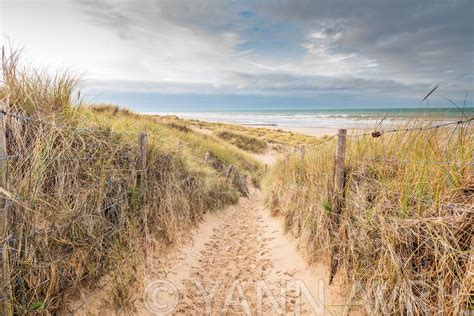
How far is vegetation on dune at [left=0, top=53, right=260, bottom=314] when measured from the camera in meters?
2.91

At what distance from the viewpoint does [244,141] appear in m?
27.2

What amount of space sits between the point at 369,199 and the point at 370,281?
1116 mm

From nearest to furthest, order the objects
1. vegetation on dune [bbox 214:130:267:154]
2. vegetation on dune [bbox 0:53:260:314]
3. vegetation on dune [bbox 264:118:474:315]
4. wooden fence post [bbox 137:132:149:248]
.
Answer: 1. vegetation on dune [bbox 264:118:474:315]
2. vegetation on dune [bbox 0:53:260:314]
3. wooden fence post [bbox 137:132:149:248]
4. vegetation on dune [bbox 214:130:267:154]

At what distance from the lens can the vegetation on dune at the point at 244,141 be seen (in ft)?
86.6

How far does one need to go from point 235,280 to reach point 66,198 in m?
2.94

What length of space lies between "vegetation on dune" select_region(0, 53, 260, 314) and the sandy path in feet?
1.66

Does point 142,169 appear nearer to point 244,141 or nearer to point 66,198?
point 66,198

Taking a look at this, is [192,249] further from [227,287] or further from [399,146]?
[399,146]

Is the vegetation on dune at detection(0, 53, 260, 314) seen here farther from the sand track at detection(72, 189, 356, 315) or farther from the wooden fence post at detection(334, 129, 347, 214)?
the wooden fence post at detection(334, 129, 347, 214)

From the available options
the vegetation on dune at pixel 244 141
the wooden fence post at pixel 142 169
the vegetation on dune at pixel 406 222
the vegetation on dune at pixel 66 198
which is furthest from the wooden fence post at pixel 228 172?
the vegetation on dune at pixel 244 141

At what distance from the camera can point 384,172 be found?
3.95m

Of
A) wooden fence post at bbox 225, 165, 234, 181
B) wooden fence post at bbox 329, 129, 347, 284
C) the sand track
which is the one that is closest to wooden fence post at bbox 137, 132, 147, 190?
the sand track

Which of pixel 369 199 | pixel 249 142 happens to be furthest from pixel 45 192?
pixel 249 142

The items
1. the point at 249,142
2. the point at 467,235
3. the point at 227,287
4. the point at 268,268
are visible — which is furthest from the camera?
the point at 249,142
